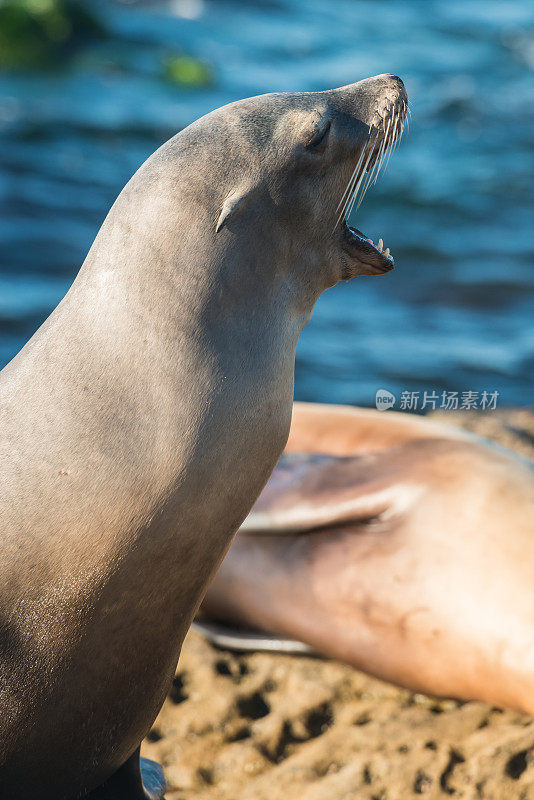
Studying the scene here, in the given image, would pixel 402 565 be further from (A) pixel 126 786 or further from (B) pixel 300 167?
(B) pixel 300 167

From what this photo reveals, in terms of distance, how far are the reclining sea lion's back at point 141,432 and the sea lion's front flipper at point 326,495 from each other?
4.34 ft

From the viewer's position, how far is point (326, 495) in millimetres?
4051

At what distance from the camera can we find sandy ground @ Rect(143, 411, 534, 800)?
331cm

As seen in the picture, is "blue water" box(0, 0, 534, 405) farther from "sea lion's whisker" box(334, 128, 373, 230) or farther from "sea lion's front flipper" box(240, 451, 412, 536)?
"sea lion's whisker" box(334, 128, 373, 230)

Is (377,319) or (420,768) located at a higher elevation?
(420,768)

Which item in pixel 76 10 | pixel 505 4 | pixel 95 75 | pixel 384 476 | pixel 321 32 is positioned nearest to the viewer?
pixel 384 476

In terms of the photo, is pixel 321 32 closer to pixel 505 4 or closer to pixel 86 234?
pixel 505 4

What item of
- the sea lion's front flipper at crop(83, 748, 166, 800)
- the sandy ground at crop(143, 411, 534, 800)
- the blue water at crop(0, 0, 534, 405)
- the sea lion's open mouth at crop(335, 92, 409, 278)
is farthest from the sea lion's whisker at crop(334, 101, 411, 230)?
the blue water at crop(0, 0, 534, 405)

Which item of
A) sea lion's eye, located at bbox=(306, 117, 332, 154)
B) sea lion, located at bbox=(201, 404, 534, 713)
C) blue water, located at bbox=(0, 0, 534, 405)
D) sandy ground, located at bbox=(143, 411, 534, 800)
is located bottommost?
blue water, located at bbox=(0, 0, 534, 405)

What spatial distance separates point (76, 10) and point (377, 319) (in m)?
8.93

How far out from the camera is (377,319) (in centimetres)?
814

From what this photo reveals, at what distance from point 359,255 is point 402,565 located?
139 centimetres

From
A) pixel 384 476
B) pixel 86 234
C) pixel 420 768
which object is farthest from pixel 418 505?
pixel 86 234

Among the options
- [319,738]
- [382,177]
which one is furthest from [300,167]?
[382,177]
